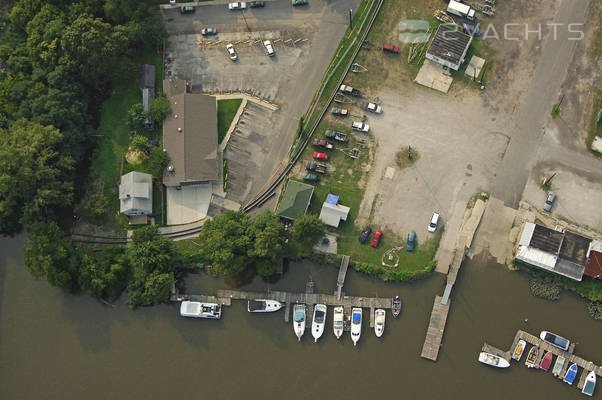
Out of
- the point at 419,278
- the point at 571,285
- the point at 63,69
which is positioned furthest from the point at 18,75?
the point at 571,285

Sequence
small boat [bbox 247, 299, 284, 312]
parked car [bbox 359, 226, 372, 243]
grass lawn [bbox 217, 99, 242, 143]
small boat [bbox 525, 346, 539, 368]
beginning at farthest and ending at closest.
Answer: grass lawn [bbox 217, 99, 242, 143] → parked car [bbox 359, 226, 372, 243] → small boat [bbox 247, 299, 284, 312] → small boat [bbox 525, 346, 539, 368]

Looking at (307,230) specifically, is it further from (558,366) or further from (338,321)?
(558,366)

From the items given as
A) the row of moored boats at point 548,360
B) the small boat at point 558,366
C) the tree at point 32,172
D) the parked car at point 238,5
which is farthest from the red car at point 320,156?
the small boat at point 558,366

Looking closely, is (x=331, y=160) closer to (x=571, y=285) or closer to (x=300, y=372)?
(x=300, y=372)

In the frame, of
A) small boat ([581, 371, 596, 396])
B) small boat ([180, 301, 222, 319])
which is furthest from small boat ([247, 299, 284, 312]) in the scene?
small boat ([581, 371, 596, 396])

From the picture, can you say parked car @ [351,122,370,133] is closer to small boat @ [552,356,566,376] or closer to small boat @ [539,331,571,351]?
small boat @ [539,331,571,351]

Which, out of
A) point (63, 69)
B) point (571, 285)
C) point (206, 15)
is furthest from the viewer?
point (206, 15)

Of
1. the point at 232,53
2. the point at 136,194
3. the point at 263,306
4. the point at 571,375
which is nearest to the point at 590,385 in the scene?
the point at 571,375
